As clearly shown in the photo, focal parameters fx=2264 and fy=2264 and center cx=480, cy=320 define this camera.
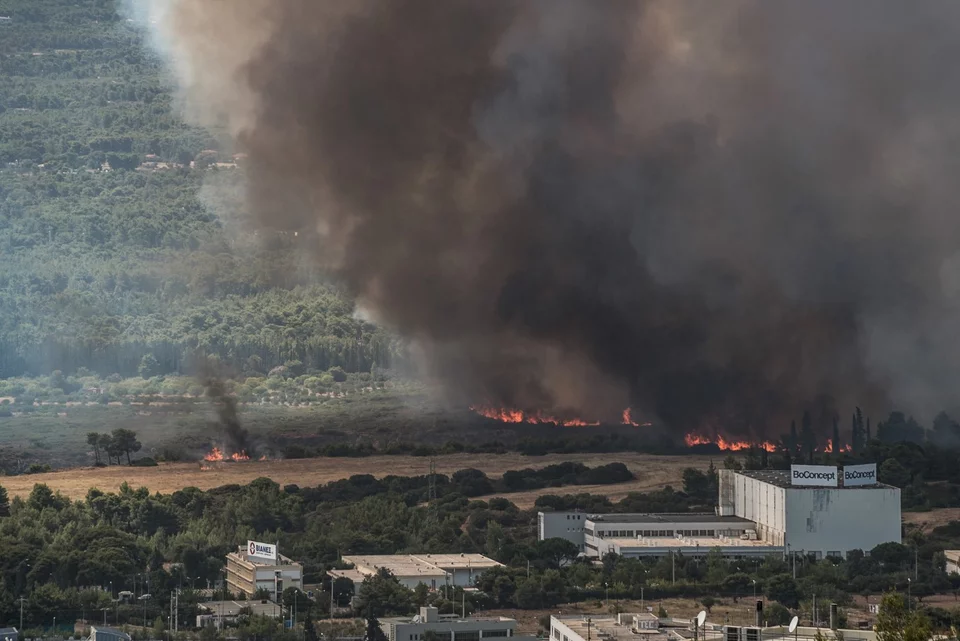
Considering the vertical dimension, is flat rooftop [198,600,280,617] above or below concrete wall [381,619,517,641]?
above

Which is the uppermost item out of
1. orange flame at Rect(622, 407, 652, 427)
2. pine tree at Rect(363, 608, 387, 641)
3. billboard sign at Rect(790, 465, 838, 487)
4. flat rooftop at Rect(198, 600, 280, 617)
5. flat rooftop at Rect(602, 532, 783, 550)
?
orange flame at Rect(622, 407, 652, 427)

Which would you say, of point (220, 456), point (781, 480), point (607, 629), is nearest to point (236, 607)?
point (607, 629)

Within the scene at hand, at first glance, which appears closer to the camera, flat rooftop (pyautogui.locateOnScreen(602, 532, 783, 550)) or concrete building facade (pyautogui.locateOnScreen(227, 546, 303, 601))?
concrete building facade (pyautogui.locateOnScreen(227, 546, 303, 601))

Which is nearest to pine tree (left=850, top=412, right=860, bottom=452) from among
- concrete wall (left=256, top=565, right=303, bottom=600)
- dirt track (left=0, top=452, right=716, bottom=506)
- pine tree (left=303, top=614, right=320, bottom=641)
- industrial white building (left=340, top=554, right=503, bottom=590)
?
dirt track (left=0, top=452, right=716, bottom=506)

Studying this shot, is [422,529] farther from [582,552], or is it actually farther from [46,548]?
[46,548]

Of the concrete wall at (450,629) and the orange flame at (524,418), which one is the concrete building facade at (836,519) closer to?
the concrete wall at (450,629)

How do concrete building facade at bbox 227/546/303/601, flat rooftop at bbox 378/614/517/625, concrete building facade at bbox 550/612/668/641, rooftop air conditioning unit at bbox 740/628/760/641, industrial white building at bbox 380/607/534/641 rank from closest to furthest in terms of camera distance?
rooftop air conditioning unit at bbox 740/628/760/641 < concrete building facade at bbox 550/612/668/641 < industrial white building at bbox 380/607/534/641 < flat rooftop at bbox 378/614/517/625 < concrete building facade at bbox 227/546/303/601

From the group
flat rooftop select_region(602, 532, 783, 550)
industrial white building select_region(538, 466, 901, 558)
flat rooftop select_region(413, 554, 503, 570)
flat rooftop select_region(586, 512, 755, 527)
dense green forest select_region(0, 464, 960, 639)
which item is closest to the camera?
dense green forest select_region(0, 464, 960, 639)

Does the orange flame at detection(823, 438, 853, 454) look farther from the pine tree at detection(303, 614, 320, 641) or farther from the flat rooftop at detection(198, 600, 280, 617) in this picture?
the pine tree at detection(303, 614, 320, 641)
